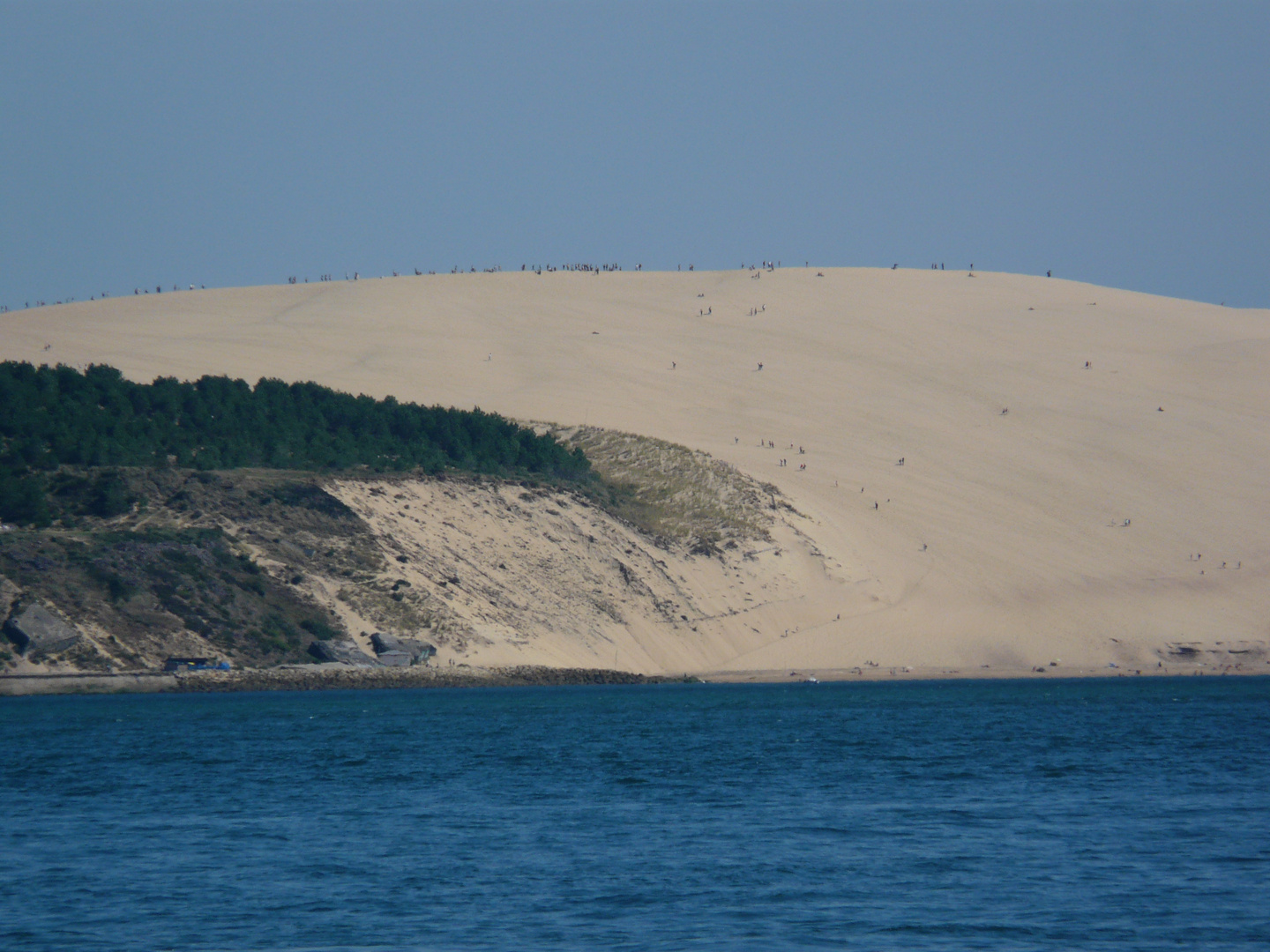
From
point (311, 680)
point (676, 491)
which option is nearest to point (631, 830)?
point (311, 680)

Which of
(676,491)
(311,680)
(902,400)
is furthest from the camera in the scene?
(902,400)

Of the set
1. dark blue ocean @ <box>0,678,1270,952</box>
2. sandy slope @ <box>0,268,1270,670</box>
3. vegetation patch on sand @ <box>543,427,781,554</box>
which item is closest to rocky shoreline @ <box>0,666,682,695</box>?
dark blue ocean @ <box>0,678,1270,952</box>

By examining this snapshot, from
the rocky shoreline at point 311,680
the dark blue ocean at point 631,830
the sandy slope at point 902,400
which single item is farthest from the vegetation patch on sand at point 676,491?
the dark blue ocean at point 631,830

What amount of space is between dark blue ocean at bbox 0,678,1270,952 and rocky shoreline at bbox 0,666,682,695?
2.24 meters

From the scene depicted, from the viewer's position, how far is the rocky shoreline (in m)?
48.7

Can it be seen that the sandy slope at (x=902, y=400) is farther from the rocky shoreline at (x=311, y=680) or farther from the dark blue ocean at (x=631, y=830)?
the dark blue ocean at (x=631, y=830)

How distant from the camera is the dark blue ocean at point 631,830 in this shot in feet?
61.4

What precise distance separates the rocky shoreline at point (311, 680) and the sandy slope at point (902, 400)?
5100mm

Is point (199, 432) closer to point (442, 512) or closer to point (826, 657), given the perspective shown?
point (442, 512)

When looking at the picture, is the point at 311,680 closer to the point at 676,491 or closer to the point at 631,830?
the point at 676,491

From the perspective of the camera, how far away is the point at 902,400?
9731cm

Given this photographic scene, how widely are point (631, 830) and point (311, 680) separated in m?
29.4

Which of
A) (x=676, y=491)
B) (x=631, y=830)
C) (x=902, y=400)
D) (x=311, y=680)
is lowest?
(x=631, y=830)

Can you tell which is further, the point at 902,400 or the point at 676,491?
the point at 902,400
